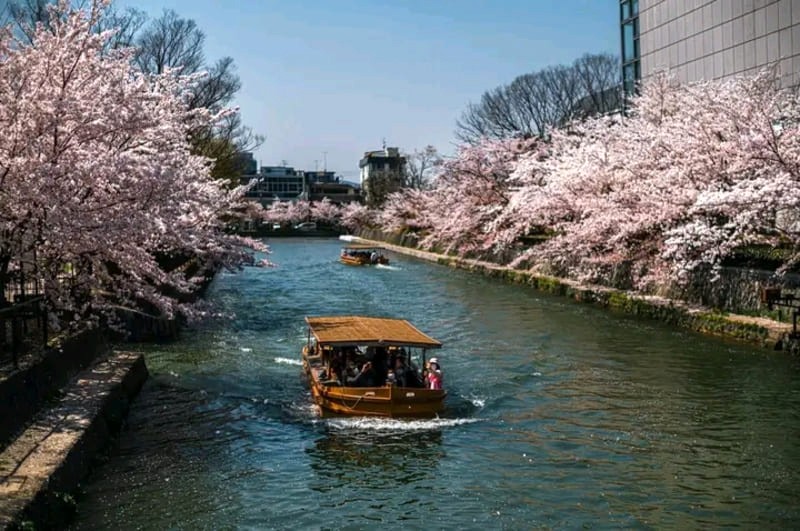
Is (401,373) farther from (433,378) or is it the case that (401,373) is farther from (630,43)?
(630,43)

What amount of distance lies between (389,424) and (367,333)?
2.75m

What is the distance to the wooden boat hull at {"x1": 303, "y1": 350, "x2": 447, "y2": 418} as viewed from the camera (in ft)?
49.8

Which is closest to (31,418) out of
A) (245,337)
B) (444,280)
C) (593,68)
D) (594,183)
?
(245,337)

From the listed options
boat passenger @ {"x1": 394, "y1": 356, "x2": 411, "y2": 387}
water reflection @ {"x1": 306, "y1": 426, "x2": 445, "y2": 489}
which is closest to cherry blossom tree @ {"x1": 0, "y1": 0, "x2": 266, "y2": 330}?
boat passenger @ {"x1": 394, "y1": 356, "x2": 411, "y2": 387}

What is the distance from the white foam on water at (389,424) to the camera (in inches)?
583

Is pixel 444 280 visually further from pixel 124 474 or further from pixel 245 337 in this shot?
pixel 124 474

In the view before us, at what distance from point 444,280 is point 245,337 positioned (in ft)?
67.1

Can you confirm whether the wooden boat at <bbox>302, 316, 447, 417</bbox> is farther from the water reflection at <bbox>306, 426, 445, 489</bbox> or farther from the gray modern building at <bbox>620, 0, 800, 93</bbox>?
the gray modern building at <bbox>620, 0, 800, 93</bbox>

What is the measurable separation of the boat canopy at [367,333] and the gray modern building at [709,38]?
2746 centimetres

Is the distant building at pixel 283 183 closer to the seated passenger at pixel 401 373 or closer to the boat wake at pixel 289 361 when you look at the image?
the boat wake at pixel 289 361

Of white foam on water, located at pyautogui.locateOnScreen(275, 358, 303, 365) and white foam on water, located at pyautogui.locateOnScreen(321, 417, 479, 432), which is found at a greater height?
white foam on water, located at pyautogui.locateOnScreen(275, 358, 303, 365)

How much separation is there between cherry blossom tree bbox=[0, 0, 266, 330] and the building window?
49736 millimetres

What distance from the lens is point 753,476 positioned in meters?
12.1

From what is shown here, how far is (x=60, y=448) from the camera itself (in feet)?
35.4
